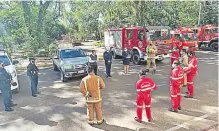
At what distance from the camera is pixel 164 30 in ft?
55.7

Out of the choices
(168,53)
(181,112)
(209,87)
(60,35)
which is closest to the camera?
(181,112)

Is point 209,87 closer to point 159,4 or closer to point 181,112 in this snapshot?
point 181,112

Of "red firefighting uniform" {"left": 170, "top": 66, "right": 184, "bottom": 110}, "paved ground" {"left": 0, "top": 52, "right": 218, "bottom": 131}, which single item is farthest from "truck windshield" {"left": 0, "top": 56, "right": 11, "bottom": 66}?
"red firefighting uniform" {"left": 170, "top": 66, "right": 184, "bottom": 110}

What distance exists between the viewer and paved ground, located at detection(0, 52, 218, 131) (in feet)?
22.5

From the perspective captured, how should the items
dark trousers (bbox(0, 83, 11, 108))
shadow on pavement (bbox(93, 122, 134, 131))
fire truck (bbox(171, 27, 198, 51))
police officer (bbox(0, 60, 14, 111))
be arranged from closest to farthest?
shadow on pavement (bbox(93, 122, 134, 131)) < police officer (bbox(0, 60, 14, 111)) < dark trousers (bbox(0, 83, 11, 108)) < fire truck (bbox(171, 27, 198, 51))

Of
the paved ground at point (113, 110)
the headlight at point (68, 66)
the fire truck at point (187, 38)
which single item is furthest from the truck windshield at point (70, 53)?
the fire truck at point (187, 38)

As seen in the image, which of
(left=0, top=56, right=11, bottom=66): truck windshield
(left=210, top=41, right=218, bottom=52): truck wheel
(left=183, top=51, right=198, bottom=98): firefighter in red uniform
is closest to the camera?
(left=183, top=51, right=198, bottom=98): firefighter in red uniform

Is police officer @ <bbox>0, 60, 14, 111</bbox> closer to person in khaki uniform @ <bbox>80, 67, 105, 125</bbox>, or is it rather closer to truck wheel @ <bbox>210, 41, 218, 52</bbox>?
person in khaki uniform @ <bbox>80, 67, 105, 125</bbox>

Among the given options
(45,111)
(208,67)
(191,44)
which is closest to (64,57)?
Answer: (45,111)

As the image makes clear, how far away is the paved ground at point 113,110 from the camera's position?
22.5ft

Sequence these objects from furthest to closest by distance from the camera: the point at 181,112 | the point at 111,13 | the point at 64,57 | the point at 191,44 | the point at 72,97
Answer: the point at 111,13 < the point at 191,44 < the point at 64,57 < the point at 72,97 < the point at 181,112

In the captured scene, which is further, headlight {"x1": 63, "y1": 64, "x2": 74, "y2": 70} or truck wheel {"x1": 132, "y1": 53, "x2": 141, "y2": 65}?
truck wheel {"x1": 132, "y1": 53, "x2": 141, "y2": 65}

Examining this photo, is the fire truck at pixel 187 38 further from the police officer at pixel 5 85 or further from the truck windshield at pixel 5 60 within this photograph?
the police officer at pixel 5 85

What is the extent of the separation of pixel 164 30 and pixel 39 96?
971 centimetres
